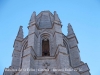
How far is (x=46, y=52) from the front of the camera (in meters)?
25.8

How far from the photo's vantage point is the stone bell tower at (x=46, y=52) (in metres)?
19.0

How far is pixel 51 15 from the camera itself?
100ft

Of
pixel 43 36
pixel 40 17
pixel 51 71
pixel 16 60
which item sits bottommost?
pixel 51 71

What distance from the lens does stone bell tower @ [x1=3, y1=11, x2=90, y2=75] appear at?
62.5 feet

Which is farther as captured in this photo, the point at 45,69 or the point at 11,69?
the point at 11,69

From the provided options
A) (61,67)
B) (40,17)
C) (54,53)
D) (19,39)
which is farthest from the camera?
(40,17)

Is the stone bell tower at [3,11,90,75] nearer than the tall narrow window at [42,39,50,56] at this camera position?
Yes

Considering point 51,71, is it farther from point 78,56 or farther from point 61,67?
point 78,56

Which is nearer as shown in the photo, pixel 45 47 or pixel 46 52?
pixel 46 52

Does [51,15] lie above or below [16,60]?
above

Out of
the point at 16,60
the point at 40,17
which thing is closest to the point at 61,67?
the point at 16,60

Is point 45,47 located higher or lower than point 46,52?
higher

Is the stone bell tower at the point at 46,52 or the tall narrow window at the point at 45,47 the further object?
the tall narrow window at the point at 45,47

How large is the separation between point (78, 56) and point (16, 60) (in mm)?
6184
